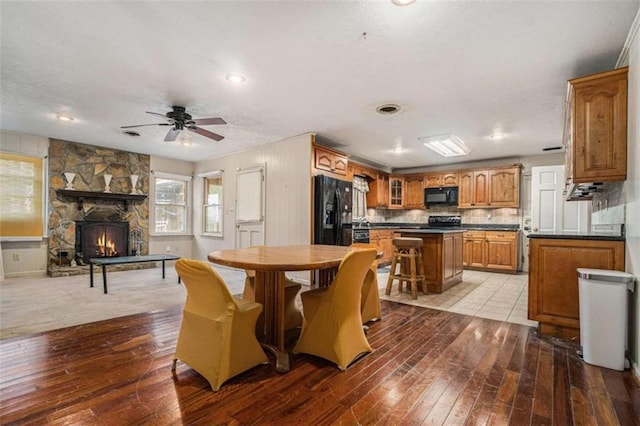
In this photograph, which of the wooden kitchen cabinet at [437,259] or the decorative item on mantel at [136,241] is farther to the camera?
the decorative item on mantel at [136,241]

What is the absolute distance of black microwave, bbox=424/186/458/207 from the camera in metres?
7.17

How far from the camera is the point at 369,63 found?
8.96 ft

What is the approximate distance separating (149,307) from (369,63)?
367 cm

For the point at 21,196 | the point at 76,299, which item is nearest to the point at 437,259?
the point at 76,299

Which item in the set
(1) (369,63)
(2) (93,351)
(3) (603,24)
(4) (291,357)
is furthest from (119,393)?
(3) (603,24)

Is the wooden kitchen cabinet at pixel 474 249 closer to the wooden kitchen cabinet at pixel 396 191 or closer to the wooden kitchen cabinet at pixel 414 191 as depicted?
the wooden kitchen cabinet at pixel 414 191

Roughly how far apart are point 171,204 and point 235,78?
5143 mm

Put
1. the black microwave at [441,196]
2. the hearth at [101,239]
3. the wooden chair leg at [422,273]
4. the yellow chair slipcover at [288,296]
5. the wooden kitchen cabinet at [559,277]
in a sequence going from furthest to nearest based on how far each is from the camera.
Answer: the black microwave at [441,196] → the hearth at [101,239] → the wooden chair leg at [422,273] → the yellow chair slipcover at [288,296] → the wooden kitchen cabinet at [559,277]

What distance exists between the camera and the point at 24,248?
529cm

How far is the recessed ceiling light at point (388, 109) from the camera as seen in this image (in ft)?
12.3

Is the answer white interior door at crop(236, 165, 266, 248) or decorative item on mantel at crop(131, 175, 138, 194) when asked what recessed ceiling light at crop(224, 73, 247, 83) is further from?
decorative item on mantel at crop(131, 175, 138, 194)

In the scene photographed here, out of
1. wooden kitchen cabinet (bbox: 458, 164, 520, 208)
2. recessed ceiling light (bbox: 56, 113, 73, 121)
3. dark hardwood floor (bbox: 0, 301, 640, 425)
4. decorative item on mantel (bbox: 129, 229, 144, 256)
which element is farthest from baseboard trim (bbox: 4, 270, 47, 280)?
wooden kitchen cabinet (bbox: 458, 164, 520, 208)

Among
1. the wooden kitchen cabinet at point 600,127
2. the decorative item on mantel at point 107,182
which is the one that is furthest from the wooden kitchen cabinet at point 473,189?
the decorative item on mantel at point 107,182

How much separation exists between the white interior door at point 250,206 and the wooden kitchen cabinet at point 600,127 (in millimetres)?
4522
